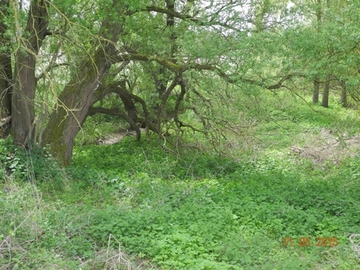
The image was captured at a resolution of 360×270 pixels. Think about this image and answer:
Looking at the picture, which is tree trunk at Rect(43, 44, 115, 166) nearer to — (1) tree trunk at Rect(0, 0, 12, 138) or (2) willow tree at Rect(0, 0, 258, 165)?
(2) willow tree at Rect(0, 0, 258, 165)

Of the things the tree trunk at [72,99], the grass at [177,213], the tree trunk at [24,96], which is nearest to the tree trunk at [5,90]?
the tree trunk at [24,96]

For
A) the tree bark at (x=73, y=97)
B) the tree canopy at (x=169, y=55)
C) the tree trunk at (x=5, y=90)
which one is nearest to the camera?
the tree canopy at (x=169, y=55)

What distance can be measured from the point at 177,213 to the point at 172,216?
0.16m

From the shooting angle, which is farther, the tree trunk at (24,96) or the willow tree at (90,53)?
the tree trunk at (24,96)

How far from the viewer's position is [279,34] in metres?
7.83

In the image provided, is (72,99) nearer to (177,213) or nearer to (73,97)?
(73,97)

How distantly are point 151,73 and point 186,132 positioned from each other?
1.97 metres

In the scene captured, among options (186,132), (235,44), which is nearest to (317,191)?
(235,44)

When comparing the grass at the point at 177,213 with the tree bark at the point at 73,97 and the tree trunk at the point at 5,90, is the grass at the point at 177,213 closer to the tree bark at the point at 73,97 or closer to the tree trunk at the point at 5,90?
the tree bark at the point at 73,97
